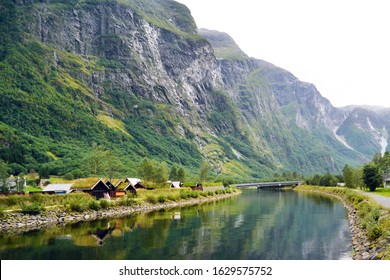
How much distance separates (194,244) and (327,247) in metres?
14.6

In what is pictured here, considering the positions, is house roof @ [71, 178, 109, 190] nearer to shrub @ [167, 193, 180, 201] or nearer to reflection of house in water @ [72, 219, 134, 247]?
shrub @ [167, 193, 180, 201]

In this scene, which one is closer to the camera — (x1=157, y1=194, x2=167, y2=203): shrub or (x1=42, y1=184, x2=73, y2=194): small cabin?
(x1=42, y1=184, x2=73, y2=194): small cabin

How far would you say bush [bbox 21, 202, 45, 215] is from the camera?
198ft

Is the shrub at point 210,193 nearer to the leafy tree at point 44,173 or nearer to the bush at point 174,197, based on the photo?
the bush at point 174,197

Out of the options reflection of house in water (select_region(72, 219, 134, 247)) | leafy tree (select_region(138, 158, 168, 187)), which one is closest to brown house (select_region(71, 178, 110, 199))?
reflection of house in water (select_region(72, 219, 134, 247))

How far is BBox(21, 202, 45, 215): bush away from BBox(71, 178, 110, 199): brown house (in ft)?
85.8

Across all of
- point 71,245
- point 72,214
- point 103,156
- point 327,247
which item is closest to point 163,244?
point 71,245

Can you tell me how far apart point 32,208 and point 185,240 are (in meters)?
27.7

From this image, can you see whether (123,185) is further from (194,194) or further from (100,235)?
(100,235)

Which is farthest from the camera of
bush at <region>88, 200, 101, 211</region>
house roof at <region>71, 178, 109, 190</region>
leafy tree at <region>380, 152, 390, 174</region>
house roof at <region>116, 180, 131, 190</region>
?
leafy tree at <region>380, 152, 390, 174</region>

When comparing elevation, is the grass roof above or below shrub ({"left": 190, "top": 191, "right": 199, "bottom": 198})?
above

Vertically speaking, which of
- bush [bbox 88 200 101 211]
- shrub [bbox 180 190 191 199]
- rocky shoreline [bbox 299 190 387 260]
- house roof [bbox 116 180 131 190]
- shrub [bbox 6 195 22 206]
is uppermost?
rocky shoreline [bbox 299 190 387 260]

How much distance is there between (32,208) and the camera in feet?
200

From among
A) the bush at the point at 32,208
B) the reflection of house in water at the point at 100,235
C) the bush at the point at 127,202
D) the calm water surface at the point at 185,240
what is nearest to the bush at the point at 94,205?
the calm water surface at the point at 185,240
